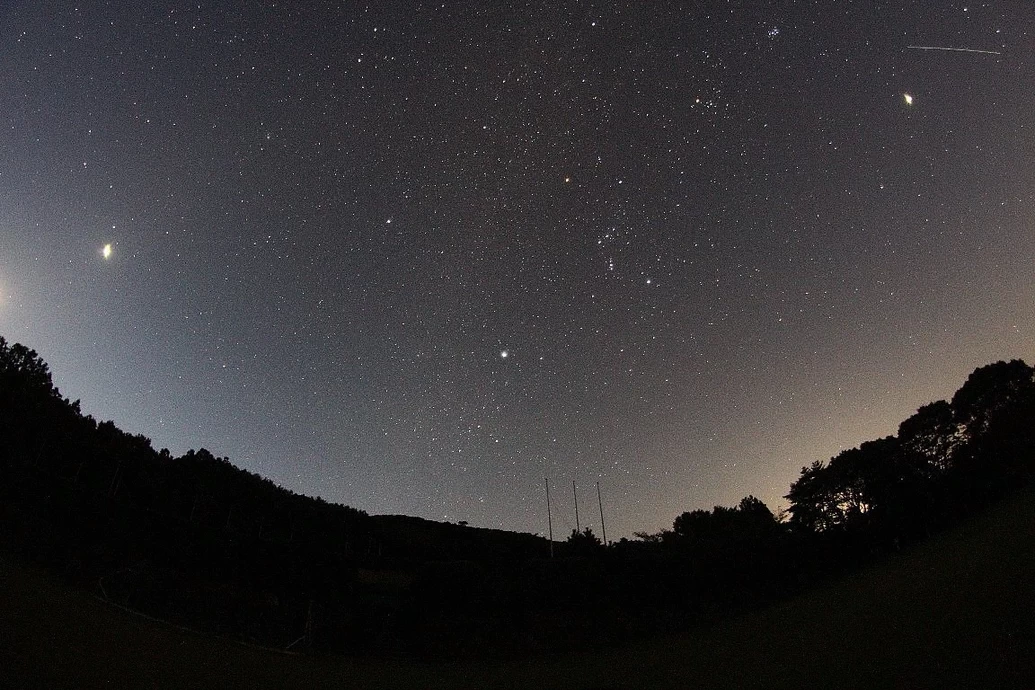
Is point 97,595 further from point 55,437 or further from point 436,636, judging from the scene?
point 55,437

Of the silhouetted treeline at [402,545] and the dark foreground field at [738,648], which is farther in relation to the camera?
the silhouetted treeline at [402,545]

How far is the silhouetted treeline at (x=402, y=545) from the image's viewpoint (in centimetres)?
2064

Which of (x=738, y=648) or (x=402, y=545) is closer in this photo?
(x=738, y=648)

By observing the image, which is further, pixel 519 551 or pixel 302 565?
pixel 519 551

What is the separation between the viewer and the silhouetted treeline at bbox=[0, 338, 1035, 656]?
20.6 metres

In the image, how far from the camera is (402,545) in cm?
3744

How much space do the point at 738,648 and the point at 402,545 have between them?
24.8m

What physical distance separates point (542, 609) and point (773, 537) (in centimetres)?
1271

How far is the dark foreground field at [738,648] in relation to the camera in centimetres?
1114

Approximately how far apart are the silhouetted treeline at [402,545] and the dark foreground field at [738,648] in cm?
210

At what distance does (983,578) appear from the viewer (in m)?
13.9

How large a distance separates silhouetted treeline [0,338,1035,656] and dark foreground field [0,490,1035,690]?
2099mm

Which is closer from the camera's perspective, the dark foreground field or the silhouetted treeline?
the dark foreground field

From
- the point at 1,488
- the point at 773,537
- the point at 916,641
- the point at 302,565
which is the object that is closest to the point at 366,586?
the point at 302,565
